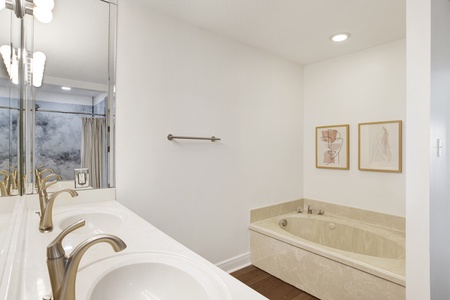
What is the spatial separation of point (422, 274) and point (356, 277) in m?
0.53

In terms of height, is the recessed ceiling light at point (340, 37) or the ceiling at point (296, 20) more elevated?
the ceiling at point (296, 20)

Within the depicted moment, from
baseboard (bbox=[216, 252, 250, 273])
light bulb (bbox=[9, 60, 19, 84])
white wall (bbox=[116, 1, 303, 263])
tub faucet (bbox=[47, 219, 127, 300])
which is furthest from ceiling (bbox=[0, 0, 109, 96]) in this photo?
baseboard (bbox=[216, 252, 250, 273])

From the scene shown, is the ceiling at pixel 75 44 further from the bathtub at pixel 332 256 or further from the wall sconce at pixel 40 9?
the bathtub at pixel 332 256

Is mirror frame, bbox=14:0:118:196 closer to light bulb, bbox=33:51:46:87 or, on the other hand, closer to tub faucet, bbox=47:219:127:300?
light bulb, bbox=33:51:46:87

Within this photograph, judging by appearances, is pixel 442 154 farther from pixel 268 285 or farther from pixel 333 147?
pixel 268 285

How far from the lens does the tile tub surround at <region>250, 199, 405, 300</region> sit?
1.75 m

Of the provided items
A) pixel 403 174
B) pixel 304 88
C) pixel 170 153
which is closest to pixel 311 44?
pixel 304 88

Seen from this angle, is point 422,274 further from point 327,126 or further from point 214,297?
point 327,126

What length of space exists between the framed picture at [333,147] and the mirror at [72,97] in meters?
2.37

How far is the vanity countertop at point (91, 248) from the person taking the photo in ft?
2.36

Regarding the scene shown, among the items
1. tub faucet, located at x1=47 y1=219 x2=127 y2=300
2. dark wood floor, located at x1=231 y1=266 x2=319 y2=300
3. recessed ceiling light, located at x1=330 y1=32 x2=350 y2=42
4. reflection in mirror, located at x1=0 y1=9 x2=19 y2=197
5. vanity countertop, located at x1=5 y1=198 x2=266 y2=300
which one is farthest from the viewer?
recessed ceiling light, located at x1=330 y1=32 x2=350 y2=42

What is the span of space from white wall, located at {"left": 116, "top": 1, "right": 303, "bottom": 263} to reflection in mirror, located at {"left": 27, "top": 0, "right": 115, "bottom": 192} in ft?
0.36

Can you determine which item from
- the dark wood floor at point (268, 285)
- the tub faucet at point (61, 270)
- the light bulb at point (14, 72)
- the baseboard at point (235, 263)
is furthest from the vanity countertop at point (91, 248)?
the dark wood floor at point (268, 285)

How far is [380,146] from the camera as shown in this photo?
2.60 meters
